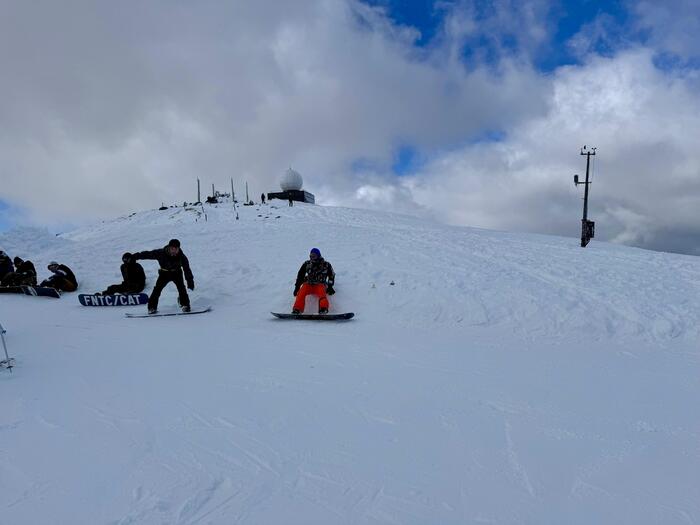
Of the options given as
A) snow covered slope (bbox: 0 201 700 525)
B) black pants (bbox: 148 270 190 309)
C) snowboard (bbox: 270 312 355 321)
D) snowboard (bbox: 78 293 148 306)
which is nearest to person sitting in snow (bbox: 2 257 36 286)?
snow covered slope (bbox: 0 201 700 525)

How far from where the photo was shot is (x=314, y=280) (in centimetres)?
1060

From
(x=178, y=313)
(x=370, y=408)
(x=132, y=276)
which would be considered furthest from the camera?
(x=132, y=276)

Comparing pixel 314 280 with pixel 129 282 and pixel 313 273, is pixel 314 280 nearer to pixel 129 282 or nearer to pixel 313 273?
pixel 313 273

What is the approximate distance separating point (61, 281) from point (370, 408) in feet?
38.0

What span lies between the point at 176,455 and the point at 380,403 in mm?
2190

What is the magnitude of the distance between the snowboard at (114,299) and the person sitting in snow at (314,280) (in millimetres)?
4176

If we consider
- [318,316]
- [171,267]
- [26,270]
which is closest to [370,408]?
[318,316]

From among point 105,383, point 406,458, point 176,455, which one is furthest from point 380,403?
point 105,383

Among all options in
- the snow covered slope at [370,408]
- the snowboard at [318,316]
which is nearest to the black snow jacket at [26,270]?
the snow covered slope at [370,408]

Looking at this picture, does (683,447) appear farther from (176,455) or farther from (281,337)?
(281,337)

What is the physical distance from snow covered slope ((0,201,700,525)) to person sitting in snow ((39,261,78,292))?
1.19 metres

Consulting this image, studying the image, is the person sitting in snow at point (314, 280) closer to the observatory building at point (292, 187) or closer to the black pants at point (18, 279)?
the black pants at point (18, 279)

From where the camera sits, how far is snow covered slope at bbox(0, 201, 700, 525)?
10.3ft

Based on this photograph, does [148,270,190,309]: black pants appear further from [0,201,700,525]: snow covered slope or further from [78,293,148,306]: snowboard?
[78,293,148,306]: snowboard
